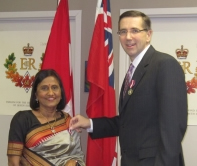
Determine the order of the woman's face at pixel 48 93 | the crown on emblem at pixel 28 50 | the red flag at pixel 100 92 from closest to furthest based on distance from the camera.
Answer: the woman's face at pixel 48 93 → the red flag at pixel 100 92 → the crown on emblem at pixel 28 50

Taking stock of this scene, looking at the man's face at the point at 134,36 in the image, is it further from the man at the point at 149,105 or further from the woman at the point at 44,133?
the woman at the point at 44,133

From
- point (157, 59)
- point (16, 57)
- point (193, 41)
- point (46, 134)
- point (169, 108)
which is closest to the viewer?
point (169, 108)

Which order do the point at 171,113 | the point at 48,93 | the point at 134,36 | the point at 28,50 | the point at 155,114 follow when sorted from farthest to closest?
1. the point at 28,50
2. the point at 48,93
3. the point at 134,36
4. the point at 155,114
5. the point at 171,113

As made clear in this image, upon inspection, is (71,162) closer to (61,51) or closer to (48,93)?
(48,93)

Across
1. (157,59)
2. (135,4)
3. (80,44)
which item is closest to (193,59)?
(135,4)

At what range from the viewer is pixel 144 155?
4.80 ft

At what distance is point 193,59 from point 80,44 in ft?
3.27

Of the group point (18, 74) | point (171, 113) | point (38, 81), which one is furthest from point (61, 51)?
point (171, 113)

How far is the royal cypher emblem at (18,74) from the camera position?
120 inches

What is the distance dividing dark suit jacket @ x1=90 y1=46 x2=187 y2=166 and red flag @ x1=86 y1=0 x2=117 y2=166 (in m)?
0.76

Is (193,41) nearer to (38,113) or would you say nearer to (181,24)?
(181,24)

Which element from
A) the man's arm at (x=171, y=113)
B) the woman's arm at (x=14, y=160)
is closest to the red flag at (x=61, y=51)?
the woman's arm at (x=14, y=160)

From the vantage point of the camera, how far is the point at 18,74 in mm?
3080

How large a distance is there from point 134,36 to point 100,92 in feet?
3.15
